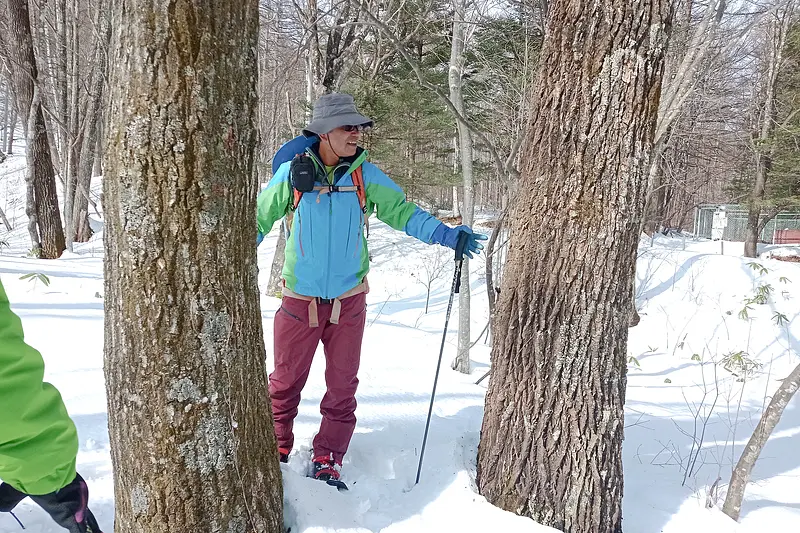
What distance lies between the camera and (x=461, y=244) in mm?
2586

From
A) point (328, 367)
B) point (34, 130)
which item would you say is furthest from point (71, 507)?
point (34, 130)

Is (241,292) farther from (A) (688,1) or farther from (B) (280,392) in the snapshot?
(A) (688,1)

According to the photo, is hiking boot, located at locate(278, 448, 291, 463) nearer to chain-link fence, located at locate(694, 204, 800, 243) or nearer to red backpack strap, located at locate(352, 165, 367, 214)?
red backpack strap, located at locate(352, 165, 367, 214)

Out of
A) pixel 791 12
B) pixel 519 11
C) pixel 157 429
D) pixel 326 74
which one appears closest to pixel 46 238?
pixel 326 74

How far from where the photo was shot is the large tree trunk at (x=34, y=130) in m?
8.34

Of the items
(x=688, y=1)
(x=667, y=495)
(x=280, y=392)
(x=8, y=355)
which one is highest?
(x=688, y=1)

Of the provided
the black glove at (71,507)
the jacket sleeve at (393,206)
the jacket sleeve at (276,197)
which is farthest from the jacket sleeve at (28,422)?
the jacket sleeve at (393,206)

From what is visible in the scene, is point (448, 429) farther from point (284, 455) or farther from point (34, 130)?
point (34, 130)

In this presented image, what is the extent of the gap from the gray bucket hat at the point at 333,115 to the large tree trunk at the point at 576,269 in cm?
83

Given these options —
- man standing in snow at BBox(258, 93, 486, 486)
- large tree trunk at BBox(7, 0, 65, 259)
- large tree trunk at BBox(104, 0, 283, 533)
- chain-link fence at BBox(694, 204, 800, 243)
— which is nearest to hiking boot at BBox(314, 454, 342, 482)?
man standing in snow at BBox(258, 93, 486, 486)

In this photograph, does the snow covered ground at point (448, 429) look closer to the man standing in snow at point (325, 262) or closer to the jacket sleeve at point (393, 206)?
the man standing in snow at point (325, 262)

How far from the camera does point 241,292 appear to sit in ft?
5.23

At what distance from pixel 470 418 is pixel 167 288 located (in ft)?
6.74

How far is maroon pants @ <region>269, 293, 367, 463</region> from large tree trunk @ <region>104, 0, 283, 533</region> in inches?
29.3
